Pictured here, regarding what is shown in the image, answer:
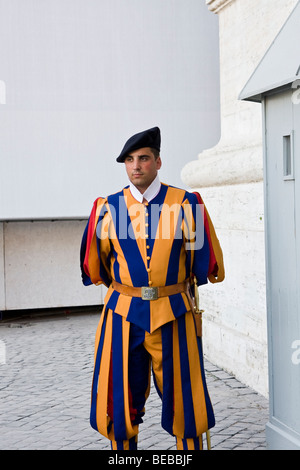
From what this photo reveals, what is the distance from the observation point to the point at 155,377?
3227mm

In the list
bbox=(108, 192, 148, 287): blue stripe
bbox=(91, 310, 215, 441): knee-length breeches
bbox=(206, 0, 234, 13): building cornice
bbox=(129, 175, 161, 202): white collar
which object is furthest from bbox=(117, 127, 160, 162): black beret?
bbox=(206, 0, 234, 13): building cornice

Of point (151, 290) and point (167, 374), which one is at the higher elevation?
point (151, 290)

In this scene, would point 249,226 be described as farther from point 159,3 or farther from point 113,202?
point 159,3

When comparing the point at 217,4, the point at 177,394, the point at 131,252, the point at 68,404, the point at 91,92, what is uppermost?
the point at 217,4

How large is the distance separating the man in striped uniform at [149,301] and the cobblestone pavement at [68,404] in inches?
27.3

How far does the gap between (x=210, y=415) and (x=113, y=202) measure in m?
1.10

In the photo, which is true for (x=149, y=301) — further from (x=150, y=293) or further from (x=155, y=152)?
(x=155, y=152)

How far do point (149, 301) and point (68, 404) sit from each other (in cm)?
187

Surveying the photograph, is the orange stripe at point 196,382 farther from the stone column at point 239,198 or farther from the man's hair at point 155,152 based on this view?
the stone column at point 239,198

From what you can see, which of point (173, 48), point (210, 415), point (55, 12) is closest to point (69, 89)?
point (55, 12)

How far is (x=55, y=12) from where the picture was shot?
728cm

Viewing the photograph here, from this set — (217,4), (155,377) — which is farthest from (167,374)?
(217,4)

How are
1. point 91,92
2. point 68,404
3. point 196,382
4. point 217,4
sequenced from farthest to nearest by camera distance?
point 91,92 < point 217,4 < point 68,404 < point 196,382

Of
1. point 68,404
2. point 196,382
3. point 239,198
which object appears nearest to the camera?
point 196,382
